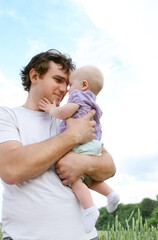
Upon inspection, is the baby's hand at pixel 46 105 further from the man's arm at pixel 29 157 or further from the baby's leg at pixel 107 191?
the baby's leg at pixel 107 191

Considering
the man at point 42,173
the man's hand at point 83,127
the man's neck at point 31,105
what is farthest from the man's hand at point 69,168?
the man's neck at point 31,105

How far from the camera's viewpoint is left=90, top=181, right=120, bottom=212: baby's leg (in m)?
2.31

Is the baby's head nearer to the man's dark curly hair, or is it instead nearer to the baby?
the baby

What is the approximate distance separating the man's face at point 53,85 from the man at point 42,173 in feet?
0.61

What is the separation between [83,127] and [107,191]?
Answer: 23.7 inches

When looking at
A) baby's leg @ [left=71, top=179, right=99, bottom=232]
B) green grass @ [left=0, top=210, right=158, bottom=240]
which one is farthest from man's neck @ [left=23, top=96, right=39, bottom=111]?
green grass @ [left=0, top=210, right=158, bottom=240]

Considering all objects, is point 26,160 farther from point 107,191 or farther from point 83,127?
point 107,191

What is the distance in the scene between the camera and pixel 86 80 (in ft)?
7.70

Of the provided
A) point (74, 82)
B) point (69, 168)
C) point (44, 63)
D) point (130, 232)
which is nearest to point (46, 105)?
point (74, 82)

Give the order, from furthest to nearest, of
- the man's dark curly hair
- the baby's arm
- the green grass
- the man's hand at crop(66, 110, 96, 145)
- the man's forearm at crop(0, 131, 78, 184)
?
the green grass
the man's dark curly hair
the baby's arm
the man's hand at crop(66, 110, 96, 145)
the man's forearm at crop(0, 131, 78, 184)

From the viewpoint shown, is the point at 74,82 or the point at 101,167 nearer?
the point at 101,167

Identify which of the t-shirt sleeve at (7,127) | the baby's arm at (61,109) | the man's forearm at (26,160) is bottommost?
the man's forearm at (26,160)

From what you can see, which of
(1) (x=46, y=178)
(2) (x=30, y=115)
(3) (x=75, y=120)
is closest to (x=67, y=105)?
(3) (x=75, y=120)

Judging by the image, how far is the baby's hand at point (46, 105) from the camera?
2219 mm
